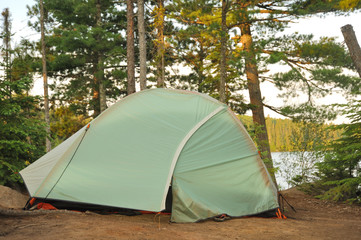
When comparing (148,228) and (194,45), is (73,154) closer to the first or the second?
(148,228)

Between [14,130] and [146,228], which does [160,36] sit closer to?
[14,130]

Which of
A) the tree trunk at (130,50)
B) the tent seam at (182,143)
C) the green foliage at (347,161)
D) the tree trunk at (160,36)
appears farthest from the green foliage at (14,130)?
the tree trunk at (160,36)

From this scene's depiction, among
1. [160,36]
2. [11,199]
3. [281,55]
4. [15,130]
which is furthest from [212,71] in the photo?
[11,199]

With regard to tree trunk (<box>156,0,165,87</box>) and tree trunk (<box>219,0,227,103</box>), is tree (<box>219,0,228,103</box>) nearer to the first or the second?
tree trunk (<box>219,0,227,103</box>)

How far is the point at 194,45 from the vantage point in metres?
16.9

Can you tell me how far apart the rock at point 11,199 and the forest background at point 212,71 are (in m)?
0.94

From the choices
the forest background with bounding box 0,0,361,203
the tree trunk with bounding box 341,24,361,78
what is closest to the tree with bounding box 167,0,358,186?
the forest background with bounding box 0,0,361,203

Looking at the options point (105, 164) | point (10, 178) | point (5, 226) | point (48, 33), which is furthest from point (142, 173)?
point (48, 33)

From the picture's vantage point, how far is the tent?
4352mm

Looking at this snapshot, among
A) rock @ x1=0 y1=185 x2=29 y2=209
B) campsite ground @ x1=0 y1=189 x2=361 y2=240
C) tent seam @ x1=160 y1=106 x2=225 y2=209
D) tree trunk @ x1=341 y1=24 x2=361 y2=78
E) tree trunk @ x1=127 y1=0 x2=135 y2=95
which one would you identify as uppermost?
tree trunk @ x1=127 y1=0 x2=135 y2=95

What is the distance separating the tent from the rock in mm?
290

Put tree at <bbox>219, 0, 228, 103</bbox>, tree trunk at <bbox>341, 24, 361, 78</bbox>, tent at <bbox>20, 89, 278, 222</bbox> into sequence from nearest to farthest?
tent at <bbox>20, 89, 278, 222</bbox>
tree trunk at <bbox>341, 24, 361, 78</bbox>
tree at <bbox>219, 0, 228, 103</bbox>

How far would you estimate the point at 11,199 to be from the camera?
475 centimetres

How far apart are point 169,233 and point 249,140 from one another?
2.33m
